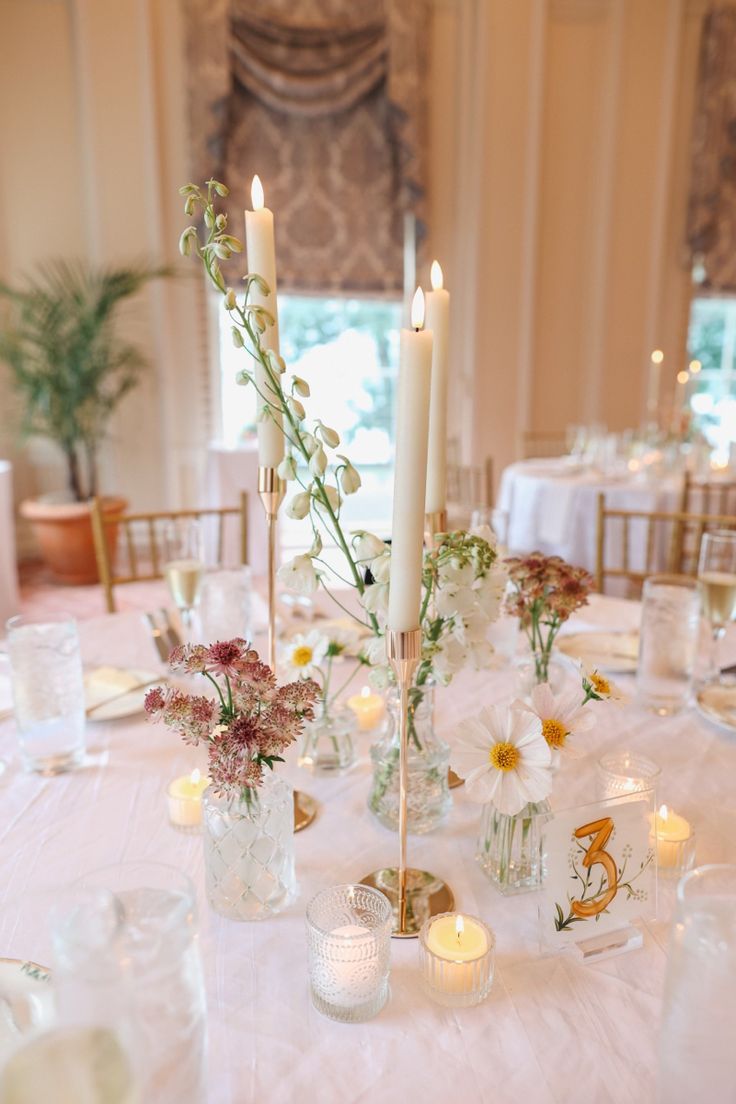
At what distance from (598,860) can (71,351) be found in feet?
13.7

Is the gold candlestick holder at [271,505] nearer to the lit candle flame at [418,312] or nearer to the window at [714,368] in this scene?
the lit candle flame at [418,312]

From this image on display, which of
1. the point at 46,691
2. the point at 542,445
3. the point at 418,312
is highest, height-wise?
the point at 418,312

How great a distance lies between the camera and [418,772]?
32.5 inches

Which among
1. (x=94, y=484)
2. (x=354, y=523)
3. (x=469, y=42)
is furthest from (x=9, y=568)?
(x=469, y=42)

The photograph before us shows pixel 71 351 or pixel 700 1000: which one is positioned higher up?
pixel 71 351

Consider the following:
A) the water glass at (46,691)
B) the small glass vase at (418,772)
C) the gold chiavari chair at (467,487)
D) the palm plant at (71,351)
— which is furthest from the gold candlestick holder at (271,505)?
the palm plant at (71,351)

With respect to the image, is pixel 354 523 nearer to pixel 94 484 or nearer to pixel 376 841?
pixel 94 484

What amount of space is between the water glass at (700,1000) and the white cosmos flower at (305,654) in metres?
0.52

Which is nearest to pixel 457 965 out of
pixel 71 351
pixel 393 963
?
pixel 393 963

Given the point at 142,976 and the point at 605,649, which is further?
the point at 605,649

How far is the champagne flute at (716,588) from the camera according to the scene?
1163 millimetres

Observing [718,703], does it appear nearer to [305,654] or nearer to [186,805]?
[305,654]

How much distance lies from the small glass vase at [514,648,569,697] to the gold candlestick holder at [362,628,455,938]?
30cm

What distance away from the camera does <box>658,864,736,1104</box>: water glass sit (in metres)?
0.44
